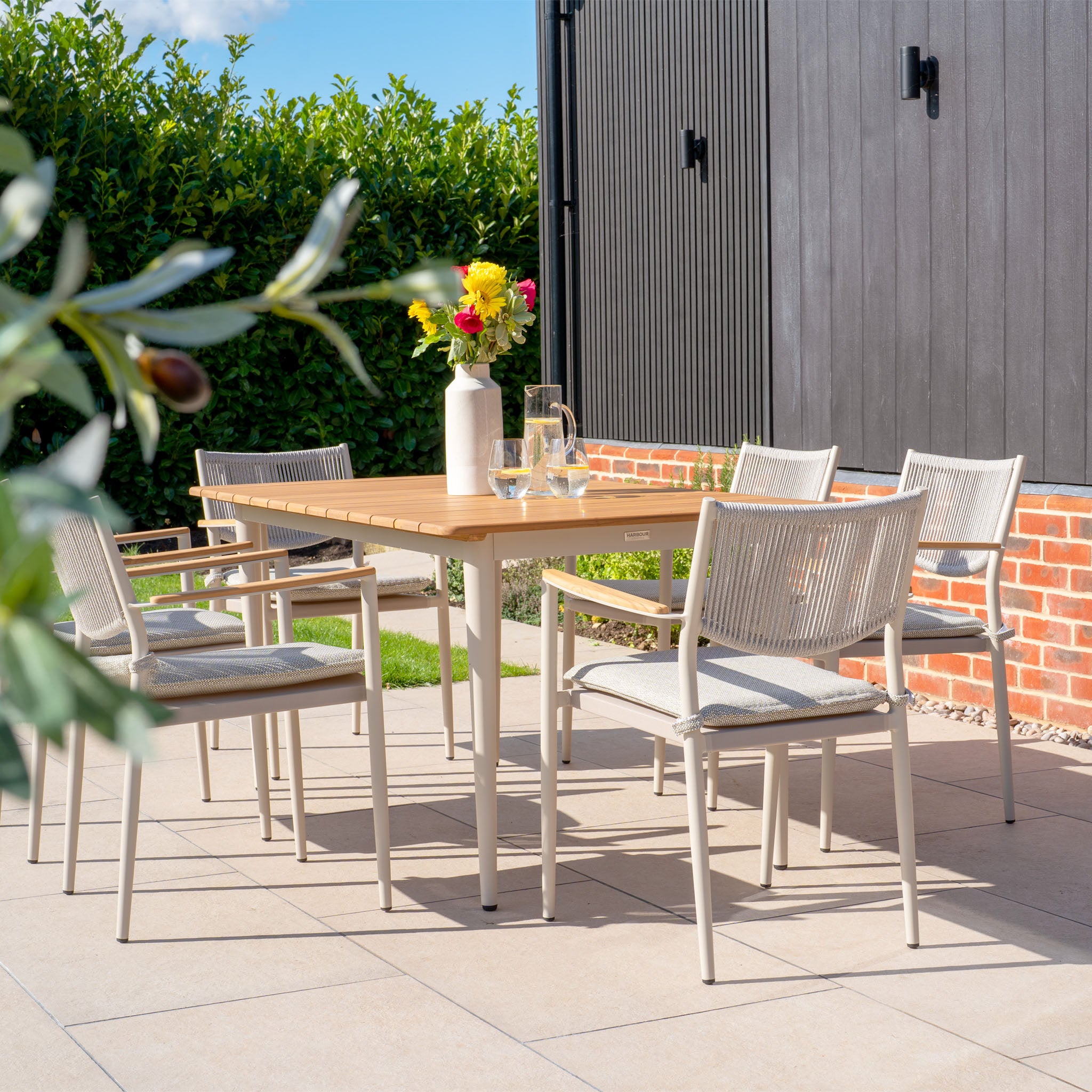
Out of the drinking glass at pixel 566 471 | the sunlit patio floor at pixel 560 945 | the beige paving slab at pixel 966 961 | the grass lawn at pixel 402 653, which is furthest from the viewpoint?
the grass lawn at pixel 402 653

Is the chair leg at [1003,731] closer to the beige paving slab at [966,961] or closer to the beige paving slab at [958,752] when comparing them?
the beige paving slab at [958,752]

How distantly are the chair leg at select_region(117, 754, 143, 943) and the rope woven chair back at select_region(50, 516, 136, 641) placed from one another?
13.2 inches

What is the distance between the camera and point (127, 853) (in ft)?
9.07

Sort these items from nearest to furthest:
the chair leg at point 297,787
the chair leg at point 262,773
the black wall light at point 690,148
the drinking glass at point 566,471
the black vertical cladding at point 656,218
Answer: the chair leg at point 297,787 < the chair leg at point 262,773 < the drinking glass at point 566,471 < the black vertical cladding at point 656,218 < the black wall light at point 690,148

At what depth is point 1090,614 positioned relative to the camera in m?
4.25

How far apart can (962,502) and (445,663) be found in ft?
5.29

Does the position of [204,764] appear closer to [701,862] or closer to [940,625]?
[701,862]

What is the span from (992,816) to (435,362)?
622cm

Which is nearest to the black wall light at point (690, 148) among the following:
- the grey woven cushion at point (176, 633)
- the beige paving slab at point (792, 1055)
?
the grey woven cushion at point (176, 633)

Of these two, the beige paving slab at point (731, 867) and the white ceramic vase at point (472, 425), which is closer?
the beige paving slab at point (731, 867)

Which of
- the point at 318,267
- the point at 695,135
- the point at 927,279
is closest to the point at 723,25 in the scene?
the point at 695,135

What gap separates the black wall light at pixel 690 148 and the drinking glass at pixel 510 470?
2.96 metres

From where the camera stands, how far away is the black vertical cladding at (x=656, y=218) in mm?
5758

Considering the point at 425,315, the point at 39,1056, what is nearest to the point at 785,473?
the point at 425,315
